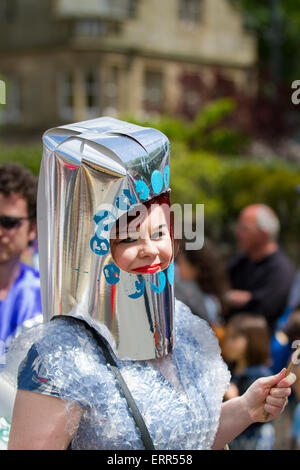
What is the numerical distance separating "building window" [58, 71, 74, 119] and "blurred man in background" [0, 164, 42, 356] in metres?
17.7

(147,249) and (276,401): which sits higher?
(147,249)

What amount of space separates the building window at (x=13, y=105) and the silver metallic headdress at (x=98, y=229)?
1968cm

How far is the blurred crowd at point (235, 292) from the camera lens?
2.71 meters

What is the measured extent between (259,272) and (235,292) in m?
0.24

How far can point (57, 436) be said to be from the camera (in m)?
1.55

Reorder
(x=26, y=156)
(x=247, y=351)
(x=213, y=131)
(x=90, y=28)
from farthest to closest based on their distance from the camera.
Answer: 1. (x=90, y=28)
2. (x=213, y=131)
3. (x=26, y=156)
4. (x=247, y=351)

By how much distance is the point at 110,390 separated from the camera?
1.62m

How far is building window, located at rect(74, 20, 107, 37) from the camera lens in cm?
1959

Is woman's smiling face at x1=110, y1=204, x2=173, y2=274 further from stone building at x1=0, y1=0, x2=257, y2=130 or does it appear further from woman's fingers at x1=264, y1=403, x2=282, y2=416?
stone building at x1=0, y1=0, x2=257, y2=130

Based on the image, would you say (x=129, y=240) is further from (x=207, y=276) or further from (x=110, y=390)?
(x=207, y=276)

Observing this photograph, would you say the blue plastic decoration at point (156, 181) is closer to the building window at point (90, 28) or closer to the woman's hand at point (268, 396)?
the woman's hand at point (268, 396)

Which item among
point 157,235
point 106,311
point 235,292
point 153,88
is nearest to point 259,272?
point 235,292

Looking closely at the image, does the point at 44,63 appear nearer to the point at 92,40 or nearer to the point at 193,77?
the point at 92,40

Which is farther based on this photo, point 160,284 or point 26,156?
point 26,156
